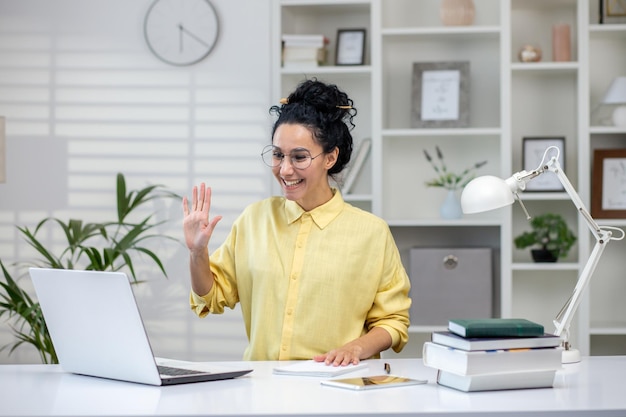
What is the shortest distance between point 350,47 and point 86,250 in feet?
5.13

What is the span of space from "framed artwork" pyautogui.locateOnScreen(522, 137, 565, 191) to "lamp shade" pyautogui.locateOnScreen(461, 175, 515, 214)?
6.53ft

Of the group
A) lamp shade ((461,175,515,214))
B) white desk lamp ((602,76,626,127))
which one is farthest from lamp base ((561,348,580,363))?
white desk lamp ((602,76,626,127))

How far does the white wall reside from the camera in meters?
4.26

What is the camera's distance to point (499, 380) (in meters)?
1.86

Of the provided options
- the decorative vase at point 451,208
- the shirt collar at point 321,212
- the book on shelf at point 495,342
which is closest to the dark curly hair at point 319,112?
the shirt collar at point 321,212

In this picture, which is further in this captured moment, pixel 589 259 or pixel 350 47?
pixel 350 47

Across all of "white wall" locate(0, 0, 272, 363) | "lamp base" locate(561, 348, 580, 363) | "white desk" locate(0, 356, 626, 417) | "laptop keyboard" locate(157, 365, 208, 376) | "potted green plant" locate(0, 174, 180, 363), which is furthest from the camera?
"white wall" locate(0, 0, 272, 363)

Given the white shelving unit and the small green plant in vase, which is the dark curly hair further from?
the small green plant in vase

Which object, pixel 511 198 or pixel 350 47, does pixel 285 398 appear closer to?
pixel 511 198

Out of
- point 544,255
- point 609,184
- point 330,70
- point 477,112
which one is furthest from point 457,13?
point 544,255

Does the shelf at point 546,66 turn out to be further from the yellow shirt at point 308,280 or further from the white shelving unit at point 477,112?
the yellow shirt at point 308,280

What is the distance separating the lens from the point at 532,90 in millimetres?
4293

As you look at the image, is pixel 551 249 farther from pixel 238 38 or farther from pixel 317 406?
pixel 317 406

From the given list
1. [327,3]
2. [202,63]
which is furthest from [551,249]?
[202,63]
